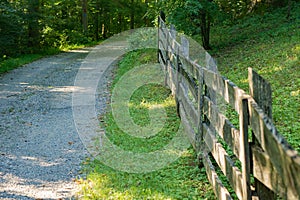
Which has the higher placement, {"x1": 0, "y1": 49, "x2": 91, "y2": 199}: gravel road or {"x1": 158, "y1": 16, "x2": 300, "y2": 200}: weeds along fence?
{"x1": 158, "y1": 16, "x2": 300, "y2": 200}: weeds along fence

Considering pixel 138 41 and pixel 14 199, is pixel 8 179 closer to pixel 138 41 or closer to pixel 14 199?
pixel 14 199

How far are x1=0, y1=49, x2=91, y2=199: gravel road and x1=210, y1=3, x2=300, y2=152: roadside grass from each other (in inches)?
129

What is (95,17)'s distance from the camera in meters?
34.8

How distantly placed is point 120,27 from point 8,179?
3495 centimetres

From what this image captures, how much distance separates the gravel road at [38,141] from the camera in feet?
16.0

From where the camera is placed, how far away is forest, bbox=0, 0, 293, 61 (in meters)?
11.9

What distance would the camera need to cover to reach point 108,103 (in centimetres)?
912

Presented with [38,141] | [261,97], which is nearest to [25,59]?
[38,141]

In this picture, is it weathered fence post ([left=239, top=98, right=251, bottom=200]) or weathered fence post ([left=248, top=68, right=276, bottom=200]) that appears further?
weathered fence post ([left=239, top=98, right=251, bottom=200])

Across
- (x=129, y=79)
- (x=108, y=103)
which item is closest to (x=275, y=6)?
(x=129, y=79)

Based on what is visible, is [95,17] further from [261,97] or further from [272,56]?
[261,97]

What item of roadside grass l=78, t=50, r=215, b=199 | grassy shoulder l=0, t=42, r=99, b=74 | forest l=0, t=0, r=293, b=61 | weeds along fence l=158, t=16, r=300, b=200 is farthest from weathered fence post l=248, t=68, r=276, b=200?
grassy shoulder l=0, t=42, r=99, b=74

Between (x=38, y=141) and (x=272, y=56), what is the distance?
6526mm

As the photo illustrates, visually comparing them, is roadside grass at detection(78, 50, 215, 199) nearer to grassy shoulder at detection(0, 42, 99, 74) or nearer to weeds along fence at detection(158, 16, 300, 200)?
weeds along fence at detection(158, 16, 300, 200)
